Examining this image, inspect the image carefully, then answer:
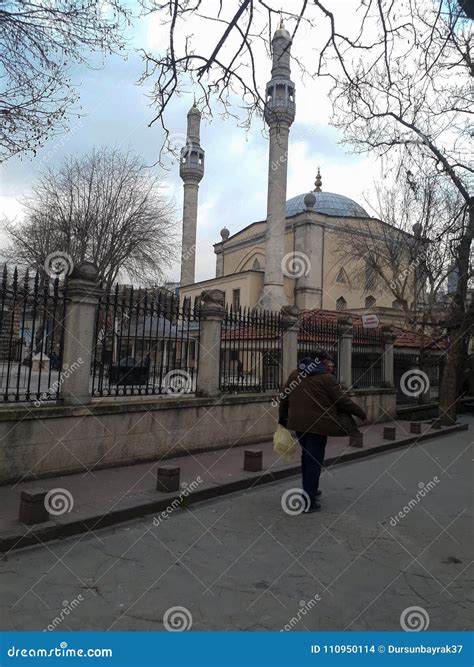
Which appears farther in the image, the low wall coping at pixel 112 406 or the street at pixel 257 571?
the low wall coping at pixel 112 406

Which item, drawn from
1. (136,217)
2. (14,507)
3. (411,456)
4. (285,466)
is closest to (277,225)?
(136,217)

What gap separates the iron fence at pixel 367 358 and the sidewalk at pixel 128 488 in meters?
5.14

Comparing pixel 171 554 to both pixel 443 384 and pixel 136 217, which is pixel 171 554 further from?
pixel 136 217

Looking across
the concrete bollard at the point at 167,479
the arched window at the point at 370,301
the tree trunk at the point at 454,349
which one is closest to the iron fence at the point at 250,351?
the concrete bollard at the point at 167,479

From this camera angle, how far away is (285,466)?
838 cm

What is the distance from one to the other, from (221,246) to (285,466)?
1601 inches

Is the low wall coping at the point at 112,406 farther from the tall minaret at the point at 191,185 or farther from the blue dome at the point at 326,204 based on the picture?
the blue dome at the point at 326,204

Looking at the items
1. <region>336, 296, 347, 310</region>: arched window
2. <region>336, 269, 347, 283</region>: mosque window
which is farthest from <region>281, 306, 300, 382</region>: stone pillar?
<region>336, 269, 347, 283</region>: mosque window

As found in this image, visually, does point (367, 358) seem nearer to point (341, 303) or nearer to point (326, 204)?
point (341, 303)

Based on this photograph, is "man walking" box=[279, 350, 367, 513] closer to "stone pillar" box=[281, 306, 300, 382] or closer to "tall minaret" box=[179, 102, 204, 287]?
"stone pillar" box=[281, 306, 300, 382]

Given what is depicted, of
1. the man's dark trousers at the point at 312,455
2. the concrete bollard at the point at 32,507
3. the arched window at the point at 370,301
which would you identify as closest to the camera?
the concrete bollard at the point at 32,507

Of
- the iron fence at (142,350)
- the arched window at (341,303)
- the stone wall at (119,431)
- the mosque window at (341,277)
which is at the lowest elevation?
the stone wall at (119,431)

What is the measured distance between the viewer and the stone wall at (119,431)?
6.72 m

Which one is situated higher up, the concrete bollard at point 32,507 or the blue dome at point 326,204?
the blue dome at point 326,204
